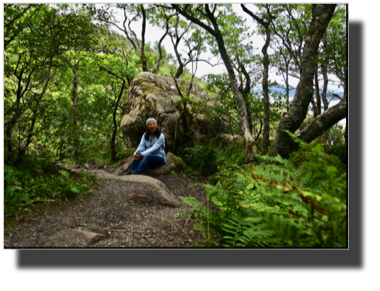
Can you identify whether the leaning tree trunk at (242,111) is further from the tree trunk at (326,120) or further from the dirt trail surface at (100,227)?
the dirt trail surface at (100,227)

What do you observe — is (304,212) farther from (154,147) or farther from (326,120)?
(154,147)

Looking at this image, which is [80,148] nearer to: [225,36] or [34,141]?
[34,141]

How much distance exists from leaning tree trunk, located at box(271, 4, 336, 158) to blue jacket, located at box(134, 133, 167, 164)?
3086 millimetres

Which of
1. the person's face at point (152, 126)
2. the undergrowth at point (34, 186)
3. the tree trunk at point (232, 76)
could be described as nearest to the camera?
the undergrowth at point (34, 186)

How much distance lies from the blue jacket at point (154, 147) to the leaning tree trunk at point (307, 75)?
121 inches

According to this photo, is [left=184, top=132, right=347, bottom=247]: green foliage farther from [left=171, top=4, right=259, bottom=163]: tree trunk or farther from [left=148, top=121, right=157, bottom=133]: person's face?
[left=148, top=121, right=157, bottom=133]: person's face

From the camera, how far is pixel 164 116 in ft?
28.0

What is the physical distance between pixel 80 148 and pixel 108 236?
245 centimetres

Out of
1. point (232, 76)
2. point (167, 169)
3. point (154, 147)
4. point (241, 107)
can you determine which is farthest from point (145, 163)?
point (232, 76)

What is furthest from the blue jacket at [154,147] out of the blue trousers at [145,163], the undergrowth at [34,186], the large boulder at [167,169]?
the undergrowth at [34,186]

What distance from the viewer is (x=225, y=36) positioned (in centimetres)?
891

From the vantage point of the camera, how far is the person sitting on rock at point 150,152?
6.12 metres

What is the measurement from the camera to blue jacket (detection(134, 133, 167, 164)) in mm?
6150
